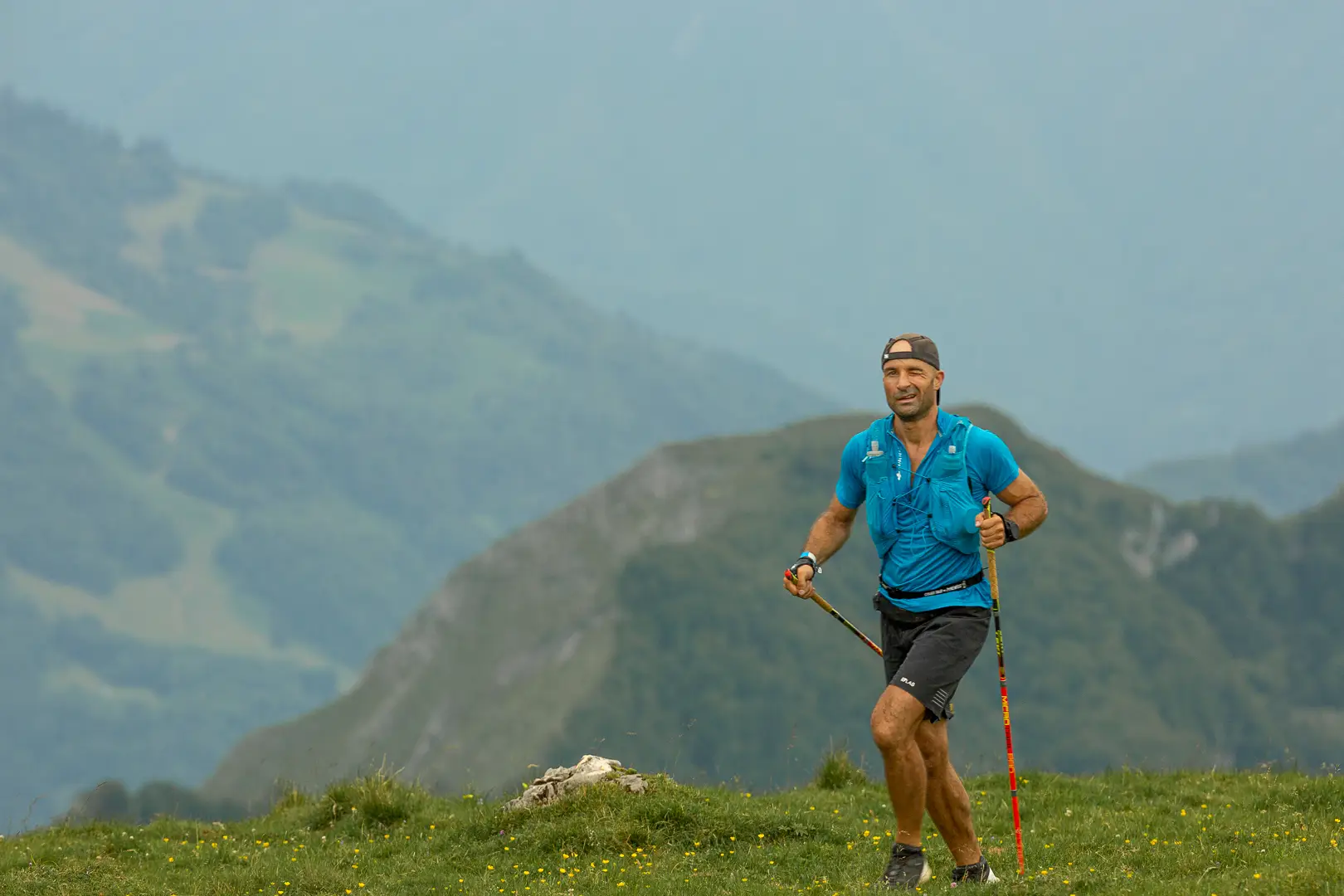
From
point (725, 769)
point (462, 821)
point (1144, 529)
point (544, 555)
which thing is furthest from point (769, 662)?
point (462, 821)

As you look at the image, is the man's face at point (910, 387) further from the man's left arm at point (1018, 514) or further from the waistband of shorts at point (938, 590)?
the waistband of shorts at point (938, 590)

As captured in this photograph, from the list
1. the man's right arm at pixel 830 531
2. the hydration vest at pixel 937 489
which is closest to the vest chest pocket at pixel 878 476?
the hydration vest at pixel 937 489

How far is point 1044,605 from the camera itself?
474 feet

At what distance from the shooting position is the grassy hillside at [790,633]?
132 metres

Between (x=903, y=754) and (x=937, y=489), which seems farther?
(x=937, y=489)

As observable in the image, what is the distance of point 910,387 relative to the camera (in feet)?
31.6

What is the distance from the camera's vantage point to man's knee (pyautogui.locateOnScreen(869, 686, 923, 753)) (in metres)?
9.15

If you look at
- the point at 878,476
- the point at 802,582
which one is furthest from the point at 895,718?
the point at 878,476

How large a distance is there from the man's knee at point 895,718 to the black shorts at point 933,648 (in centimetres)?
5

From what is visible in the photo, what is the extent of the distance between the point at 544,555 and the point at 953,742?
1669 inches

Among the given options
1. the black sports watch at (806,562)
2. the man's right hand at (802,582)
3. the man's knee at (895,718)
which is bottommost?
the man's knee at (895,718)

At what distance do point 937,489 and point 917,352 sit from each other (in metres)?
0.89

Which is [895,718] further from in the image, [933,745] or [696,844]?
[696,844]

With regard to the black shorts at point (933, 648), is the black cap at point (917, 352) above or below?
above
